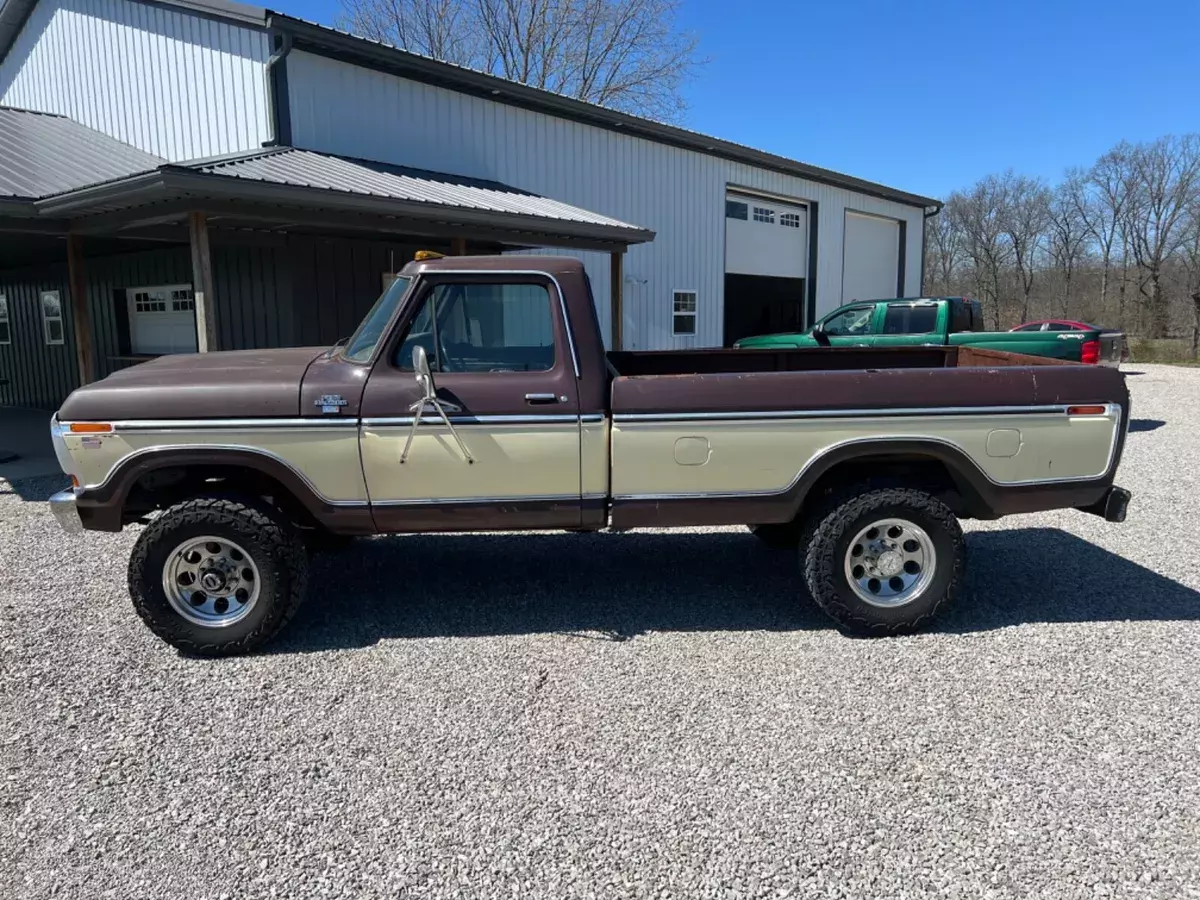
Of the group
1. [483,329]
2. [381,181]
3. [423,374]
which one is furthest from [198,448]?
[381,181]

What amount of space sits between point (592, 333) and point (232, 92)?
9365 millimetres

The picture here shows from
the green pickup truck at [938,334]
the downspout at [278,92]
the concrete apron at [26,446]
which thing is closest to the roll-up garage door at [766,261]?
the green pickup truck at [938,334]

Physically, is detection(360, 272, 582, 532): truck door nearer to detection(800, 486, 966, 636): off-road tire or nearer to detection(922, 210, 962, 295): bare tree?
detection(800, 486, 966, 636): off-road tire

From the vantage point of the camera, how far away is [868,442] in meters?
4.36

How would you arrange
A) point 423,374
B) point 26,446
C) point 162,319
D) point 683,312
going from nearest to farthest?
point 423,374 < point 26,446 < point 162,319 < point 683,312

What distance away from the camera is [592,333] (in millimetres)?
4355

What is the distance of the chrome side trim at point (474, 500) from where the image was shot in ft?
14.3

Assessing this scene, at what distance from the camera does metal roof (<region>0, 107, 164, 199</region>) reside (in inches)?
374

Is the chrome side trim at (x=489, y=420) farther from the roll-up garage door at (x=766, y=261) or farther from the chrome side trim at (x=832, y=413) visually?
the roll-up garage door at (x=766, y=261)

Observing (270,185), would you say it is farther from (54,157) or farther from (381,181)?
(54,157)

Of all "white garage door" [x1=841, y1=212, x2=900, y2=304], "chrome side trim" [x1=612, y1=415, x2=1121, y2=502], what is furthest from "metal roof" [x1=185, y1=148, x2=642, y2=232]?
"white garage door" [x1=841, y1=212, x2=900, y2=304]

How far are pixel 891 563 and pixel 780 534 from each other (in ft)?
4.22

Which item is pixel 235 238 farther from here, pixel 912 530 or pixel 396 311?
pixel 912 530

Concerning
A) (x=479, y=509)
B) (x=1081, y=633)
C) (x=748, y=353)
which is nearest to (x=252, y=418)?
(x=479, y=509)
